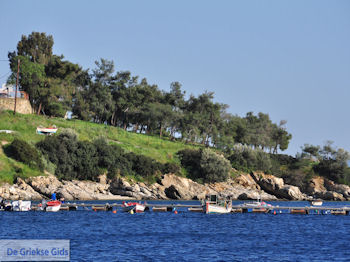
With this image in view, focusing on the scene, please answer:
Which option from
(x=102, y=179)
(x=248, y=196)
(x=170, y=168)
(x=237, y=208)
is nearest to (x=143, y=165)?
(x=170, y=168)

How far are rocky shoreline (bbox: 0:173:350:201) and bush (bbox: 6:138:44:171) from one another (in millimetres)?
3829

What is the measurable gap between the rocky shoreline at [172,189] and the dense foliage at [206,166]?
78.7 inches

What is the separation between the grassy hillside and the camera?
8831 cm

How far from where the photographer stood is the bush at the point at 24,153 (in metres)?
90.8

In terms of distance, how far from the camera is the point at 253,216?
7162 cm

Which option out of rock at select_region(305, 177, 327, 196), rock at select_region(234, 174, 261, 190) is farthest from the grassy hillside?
rock at select_region(305, 177, 327, 196)

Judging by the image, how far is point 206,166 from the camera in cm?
11231

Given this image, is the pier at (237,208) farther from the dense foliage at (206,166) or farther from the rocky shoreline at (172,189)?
the dense foliage at (206,166)

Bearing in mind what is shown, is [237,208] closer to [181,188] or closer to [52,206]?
[52,206]

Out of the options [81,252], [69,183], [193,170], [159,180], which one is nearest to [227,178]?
[193,170]

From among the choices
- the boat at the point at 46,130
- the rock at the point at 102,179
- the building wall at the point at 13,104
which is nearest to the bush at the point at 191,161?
the rock at the point at 102,179

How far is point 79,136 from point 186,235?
219ft

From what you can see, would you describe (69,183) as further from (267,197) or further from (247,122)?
(247,122)

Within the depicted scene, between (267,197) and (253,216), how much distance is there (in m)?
44.0
